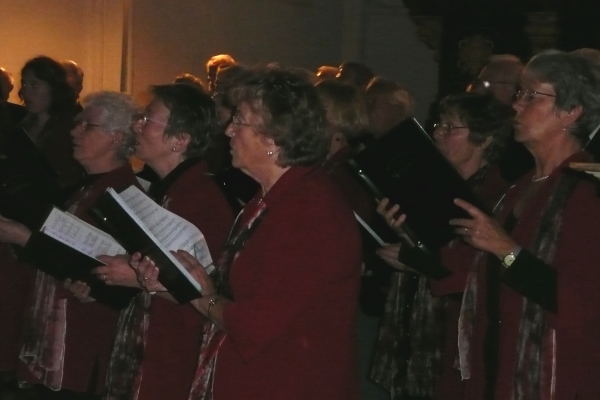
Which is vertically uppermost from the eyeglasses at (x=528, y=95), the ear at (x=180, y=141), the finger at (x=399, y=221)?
the eyeglasses at (x=528, y=95)

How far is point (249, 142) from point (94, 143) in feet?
4.15

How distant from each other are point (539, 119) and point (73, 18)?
4857 millimetres

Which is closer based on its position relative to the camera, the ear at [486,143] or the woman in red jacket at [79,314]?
the woman in red jacket at [79,314]

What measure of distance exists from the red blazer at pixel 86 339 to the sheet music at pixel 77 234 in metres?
0.46

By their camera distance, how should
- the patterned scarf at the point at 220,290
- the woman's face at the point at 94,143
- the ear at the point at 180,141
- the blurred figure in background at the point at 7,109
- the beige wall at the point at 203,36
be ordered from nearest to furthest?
the patterned scarf at the point at 220,290 → the ear at the point at 180,141 → the woman's face at the point at 94,143 → the blurred figure in background at the point at 7,109 → the beige wall at the point at 203,36

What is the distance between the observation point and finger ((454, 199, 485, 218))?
2.83m

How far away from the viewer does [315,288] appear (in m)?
2.53

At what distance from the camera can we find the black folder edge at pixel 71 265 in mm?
3207

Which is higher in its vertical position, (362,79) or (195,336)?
(362,79)

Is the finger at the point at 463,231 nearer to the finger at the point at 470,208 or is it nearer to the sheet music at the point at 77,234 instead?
the finger at the point at 470,208

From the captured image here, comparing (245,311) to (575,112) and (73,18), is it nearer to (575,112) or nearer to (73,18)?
(575,112)

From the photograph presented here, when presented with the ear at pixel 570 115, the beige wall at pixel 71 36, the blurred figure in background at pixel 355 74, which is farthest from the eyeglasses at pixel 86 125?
the beige wall at pixel 71 36

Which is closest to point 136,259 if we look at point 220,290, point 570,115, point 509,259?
point 220,290

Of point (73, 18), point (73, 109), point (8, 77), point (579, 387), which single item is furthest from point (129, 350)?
point (73, 18)
